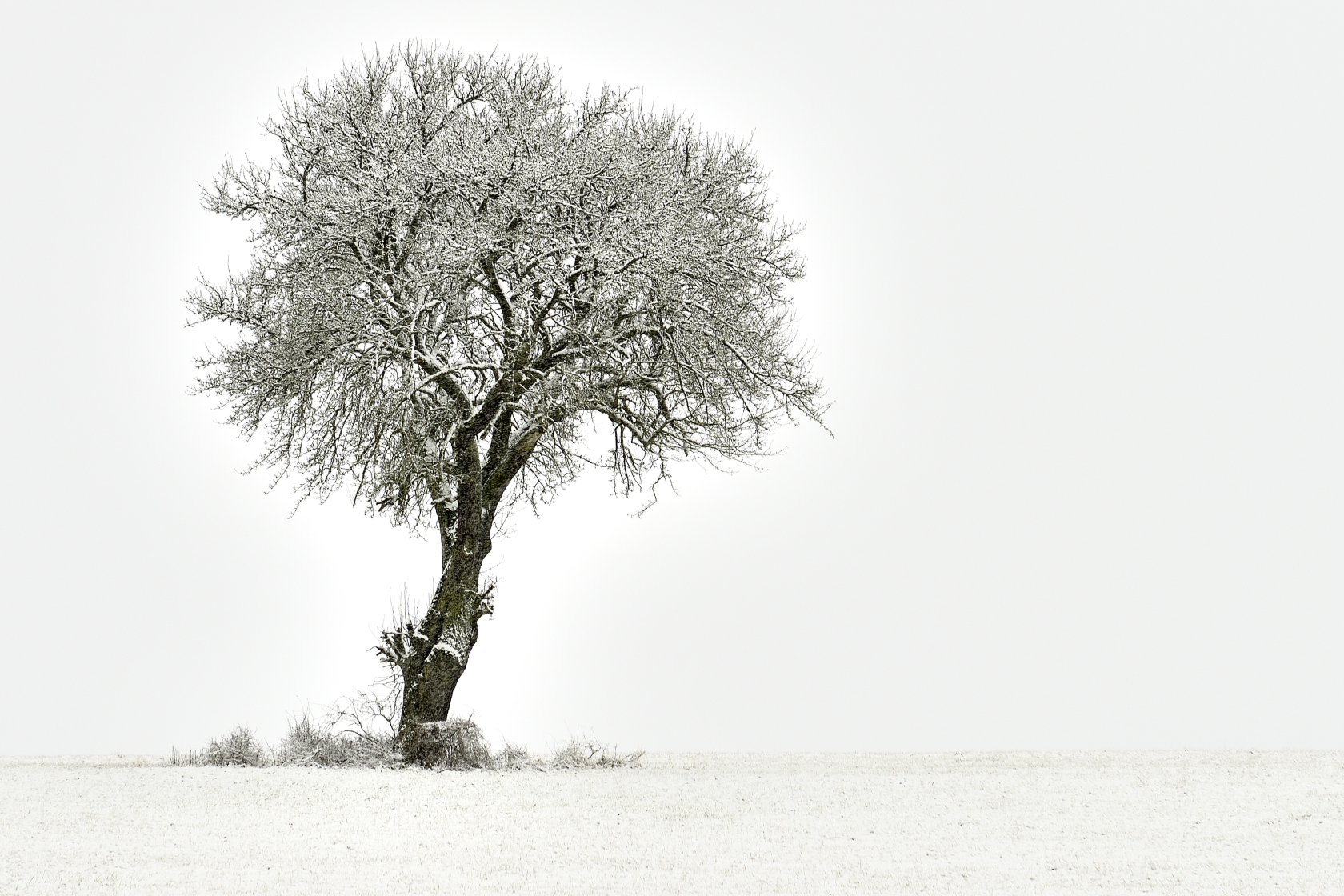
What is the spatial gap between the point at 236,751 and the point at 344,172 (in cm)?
624

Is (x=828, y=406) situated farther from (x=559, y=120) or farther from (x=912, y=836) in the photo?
(x=912, y=836)

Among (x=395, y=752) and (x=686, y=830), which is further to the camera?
(x=395, y=752)

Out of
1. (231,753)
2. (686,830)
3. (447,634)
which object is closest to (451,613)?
(447,634)

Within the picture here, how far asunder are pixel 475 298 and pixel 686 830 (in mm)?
7049

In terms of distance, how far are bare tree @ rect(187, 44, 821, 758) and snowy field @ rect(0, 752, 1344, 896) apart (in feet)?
9.44

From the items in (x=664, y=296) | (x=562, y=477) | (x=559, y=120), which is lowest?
(x=562, y=477)

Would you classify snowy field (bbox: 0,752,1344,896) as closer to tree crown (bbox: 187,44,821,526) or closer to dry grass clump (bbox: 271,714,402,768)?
dry grass clump (bbox: 271,714,402,768)

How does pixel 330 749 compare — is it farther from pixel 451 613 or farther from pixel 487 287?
pixel 487 287

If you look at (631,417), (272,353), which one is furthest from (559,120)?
(272,353)

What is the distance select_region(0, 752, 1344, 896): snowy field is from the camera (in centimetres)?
761

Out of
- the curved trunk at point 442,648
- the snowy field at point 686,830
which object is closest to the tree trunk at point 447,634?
the curved trunk at point 442,648

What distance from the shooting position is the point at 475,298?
14.0m

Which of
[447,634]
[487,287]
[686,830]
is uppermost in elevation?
[487,287]

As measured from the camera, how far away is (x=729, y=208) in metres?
14.0
